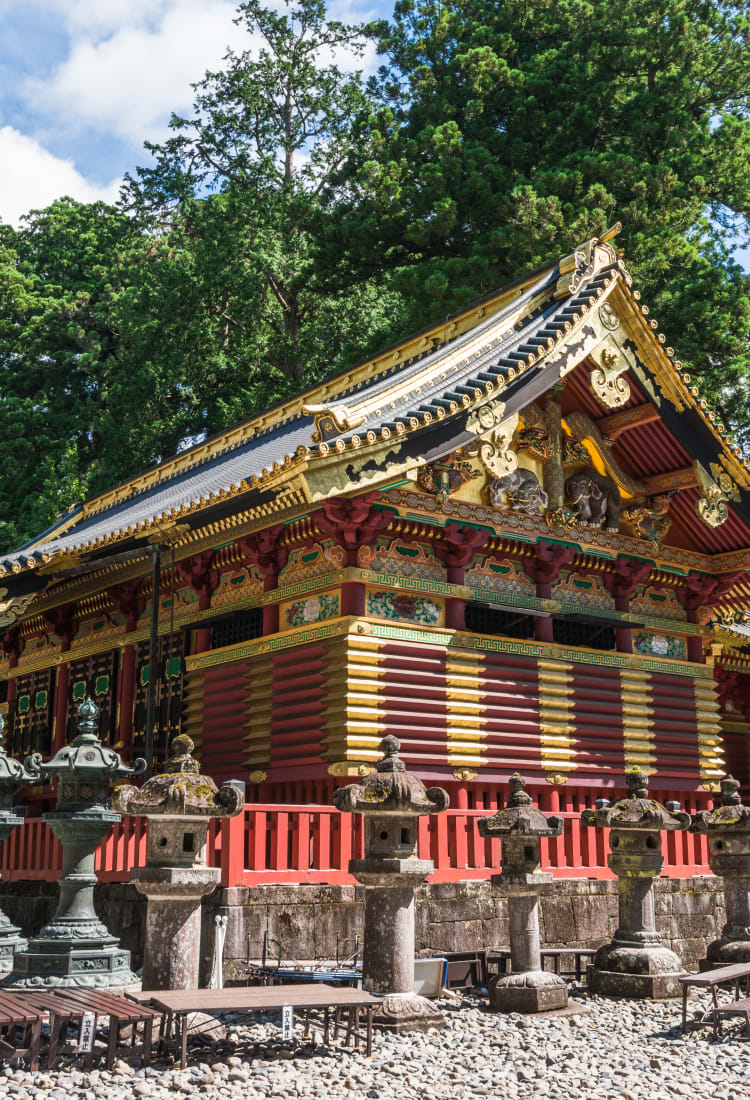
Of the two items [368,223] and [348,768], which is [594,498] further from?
[368,223]

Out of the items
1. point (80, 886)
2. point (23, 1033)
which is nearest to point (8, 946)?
point (80, 886)

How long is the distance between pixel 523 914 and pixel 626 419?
9218 millimetres

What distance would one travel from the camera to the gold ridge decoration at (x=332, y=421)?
13.3 m

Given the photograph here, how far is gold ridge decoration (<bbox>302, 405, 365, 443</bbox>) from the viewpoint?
43.7ft

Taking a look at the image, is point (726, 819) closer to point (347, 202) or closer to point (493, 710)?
point (493, 710)

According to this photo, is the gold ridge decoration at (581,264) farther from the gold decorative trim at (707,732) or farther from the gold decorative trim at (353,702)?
the gold decorative trim at (707,732)

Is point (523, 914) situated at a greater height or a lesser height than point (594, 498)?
lesser

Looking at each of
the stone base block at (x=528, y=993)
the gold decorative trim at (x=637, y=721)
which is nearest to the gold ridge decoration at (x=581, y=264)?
the gold decorative trim at (x=637, y=721)

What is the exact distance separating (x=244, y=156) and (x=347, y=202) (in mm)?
8001

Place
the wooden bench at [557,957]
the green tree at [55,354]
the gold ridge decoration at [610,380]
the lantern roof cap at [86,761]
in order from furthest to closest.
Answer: the green tree at [55,354] → the gold ridge decoration at [610,380] → the wooden bench at [557,957] → the lantern roof cap at [86,761]

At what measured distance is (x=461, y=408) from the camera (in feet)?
48.0

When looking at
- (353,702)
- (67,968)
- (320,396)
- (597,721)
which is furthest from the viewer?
(320,396)

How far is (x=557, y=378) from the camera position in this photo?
53.3ft

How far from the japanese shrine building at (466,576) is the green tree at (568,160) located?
986 centimetres
